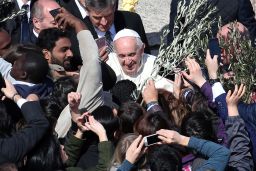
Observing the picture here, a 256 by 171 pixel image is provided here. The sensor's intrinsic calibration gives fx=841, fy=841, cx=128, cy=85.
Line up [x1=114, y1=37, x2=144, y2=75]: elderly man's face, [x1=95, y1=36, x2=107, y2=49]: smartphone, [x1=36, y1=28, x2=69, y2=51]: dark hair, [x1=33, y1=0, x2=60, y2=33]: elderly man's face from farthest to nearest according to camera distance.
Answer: [x1=33, y1=0, x2=60, y2=33]: elderly man's face
[x1=36, y1=28, x2=69, y2=51]: dark hair
[x1=114, y1=37, x2=144, y2=75]: elderly man's face
[x1=95, y1=36, x2=107, y2=49]: smartphone

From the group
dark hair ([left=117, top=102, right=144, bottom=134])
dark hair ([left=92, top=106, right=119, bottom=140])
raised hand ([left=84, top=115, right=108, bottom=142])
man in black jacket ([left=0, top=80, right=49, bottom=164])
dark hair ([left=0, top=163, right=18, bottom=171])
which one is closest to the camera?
dark hair ([left=0, top=163, right=18, bottom=171])

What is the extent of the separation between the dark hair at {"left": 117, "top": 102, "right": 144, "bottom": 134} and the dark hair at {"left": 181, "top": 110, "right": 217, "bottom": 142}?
525mm

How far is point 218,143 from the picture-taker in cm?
662

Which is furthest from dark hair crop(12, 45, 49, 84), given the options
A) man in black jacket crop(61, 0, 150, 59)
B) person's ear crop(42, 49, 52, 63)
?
man in black jacket crop(61, 0, 150, 59)

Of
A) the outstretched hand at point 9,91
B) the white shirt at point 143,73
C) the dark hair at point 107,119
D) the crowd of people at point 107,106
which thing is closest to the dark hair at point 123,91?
the crowd of people at point 107,106

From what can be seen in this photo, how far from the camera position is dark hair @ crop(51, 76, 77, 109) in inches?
290

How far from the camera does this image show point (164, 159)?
6090 mm

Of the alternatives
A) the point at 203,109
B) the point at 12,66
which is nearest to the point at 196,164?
the point at 203,109

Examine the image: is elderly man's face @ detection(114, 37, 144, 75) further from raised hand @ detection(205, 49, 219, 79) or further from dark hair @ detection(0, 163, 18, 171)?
dark hair @ detection(0, 163, 18, 171)

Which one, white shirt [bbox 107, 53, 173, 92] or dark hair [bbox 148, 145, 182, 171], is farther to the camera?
white shirt [bbox 107, 53, 173, 92]

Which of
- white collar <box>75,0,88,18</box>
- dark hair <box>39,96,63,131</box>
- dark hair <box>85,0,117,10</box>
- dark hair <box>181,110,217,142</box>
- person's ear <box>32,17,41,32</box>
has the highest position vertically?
dark hair <box>85,0,117,10</box>

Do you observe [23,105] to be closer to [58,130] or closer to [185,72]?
[58,130]

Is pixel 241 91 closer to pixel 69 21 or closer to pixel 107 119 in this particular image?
pixel 107 119

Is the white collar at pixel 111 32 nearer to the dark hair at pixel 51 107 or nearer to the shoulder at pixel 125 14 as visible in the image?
the shoulder at pixel 125 14
